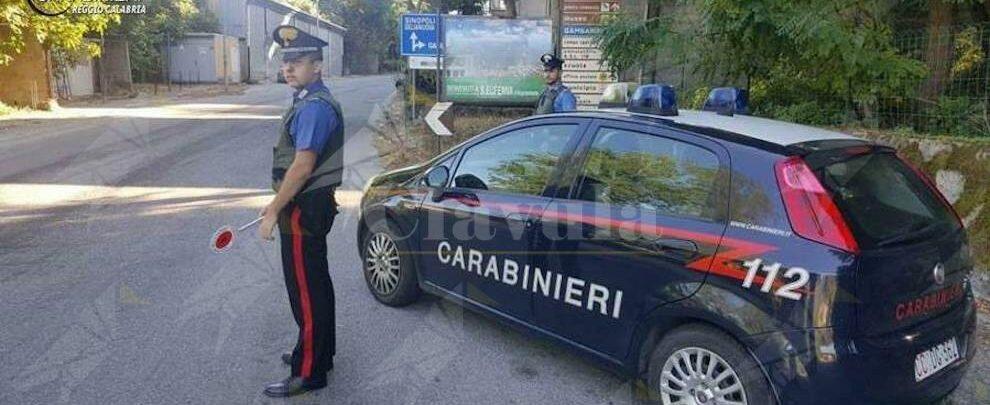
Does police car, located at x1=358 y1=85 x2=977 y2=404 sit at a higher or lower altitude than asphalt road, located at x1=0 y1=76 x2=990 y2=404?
higher

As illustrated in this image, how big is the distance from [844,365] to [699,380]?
1.97 ft

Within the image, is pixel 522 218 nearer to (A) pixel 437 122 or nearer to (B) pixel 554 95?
(B) pixel 554 95

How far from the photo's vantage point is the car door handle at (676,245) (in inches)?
115

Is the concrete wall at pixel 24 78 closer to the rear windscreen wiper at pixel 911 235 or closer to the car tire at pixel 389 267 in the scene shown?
the car tire at pixel 389 267

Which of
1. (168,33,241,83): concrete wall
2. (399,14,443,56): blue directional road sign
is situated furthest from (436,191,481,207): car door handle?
(168,33,241,83): concrete wall

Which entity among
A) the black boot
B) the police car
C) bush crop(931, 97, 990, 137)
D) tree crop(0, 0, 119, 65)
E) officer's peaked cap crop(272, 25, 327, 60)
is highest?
tree crop(0, 0, 119, 65)

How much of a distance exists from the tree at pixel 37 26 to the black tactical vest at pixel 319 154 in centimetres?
1452

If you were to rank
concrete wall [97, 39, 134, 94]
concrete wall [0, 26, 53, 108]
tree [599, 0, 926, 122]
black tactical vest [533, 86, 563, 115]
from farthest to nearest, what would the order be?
concrete wall [97, 39, 134, 94]
concrete wall [0, 26, 53, 108]
black tactical vest [533, 86, 563, 115]
tree [599, 0, 926, 122]

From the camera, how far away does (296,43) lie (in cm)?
349

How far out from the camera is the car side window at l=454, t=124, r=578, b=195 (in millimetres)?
3697

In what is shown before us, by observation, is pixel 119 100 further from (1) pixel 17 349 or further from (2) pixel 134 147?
(1) pixel 17 349

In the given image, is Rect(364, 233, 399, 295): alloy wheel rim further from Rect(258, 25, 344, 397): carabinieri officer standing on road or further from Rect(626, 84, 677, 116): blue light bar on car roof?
Rect(626, 84, 677, 116): blue light bar on car roof

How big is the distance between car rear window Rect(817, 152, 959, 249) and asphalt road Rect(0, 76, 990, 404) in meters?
1.21

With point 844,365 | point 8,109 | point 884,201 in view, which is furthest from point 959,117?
point 8,109
